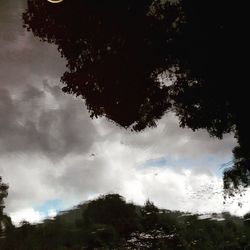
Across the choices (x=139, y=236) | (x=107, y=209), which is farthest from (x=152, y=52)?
(x=107, y=209)

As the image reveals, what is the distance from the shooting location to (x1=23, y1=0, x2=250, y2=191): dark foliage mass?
14.4 meters

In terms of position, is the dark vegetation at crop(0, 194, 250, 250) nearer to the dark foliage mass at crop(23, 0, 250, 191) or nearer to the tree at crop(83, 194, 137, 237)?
the dark foliage mass at crop(23, 0, 250, 191)

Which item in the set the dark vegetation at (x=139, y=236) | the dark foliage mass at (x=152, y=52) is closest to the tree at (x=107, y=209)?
the dark vegetation at (x=139, y=236)

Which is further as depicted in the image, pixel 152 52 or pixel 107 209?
pixel 107 209

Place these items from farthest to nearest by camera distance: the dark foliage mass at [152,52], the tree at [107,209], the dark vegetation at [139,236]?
the tree at [107,209] → the dark vegetation at [139,236] → the dark foliage mass at [152,52]

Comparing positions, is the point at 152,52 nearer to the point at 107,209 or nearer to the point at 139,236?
the point at 139,236

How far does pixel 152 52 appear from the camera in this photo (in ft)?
51.2

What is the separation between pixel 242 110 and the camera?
1420cm

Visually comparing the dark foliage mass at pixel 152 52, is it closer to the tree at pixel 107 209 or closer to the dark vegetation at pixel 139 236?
the dark vegetation at pixel 139 236

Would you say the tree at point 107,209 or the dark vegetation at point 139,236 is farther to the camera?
the tree at point 107,209

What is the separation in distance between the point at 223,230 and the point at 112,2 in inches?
472

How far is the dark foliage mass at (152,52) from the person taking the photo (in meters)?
14.4

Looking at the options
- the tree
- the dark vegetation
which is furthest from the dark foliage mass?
the tree

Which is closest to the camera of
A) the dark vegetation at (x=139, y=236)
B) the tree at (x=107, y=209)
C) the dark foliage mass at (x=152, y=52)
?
the dark foliage mass at (x=152, y=52)
